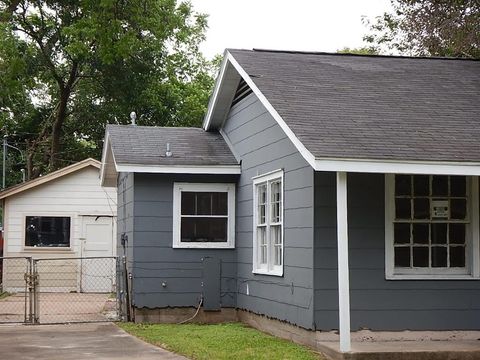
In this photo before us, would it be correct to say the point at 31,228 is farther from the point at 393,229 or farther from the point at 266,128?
the point at 393,229

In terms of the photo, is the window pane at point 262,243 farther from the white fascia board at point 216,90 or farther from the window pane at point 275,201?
the white fascia board at point 216,90

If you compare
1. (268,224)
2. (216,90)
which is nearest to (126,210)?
(216,90)

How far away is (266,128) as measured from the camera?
11883 millimetres

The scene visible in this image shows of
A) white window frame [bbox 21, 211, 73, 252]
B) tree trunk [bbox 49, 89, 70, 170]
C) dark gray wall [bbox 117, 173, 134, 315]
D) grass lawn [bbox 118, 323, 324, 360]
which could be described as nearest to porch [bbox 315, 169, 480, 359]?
grass lawn [bbox 118, 323, 324, 360]

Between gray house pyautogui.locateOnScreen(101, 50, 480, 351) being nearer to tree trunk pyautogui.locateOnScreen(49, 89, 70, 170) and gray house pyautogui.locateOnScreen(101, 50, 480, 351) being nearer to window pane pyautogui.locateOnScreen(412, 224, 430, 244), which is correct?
window pane pyautogui.locateOnScreen(412, 224, 430, 244)

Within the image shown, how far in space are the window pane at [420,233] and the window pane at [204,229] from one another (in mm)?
4453

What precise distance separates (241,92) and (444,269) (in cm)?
516

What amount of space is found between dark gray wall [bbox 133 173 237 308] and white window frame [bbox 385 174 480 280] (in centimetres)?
Answer: 450

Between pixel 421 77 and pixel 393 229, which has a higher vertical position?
pixel 421 77

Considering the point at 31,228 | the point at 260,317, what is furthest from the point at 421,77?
the point at 31,228

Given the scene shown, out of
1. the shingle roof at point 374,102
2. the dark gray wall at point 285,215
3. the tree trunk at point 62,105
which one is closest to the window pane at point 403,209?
the shingle roof at point 374,102

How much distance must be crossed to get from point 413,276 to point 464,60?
17.7 feet

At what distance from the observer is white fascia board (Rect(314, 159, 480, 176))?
8.38 meters

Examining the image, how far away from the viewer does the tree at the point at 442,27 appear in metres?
18.8
